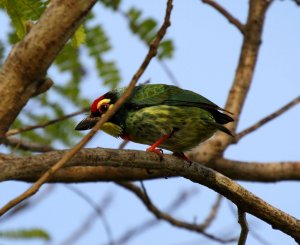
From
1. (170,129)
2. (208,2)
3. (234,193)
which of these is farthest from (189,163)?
(208,2)

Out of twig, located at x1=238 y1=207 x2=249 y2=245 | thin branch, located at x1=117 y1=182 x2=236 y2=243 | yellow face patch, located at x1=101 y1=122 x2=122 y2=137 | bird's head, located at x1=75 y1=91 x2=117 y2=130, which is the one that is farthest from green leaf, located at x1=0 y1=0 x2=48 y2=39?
thin branch, located at x1=117 y1=182 x2=236 y2=243

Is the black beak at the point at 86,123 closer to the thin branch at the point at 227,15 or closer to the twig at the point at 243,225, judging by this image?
the twig at the point at 243,225

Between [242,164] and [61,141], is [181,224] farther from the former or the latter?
[61,141]

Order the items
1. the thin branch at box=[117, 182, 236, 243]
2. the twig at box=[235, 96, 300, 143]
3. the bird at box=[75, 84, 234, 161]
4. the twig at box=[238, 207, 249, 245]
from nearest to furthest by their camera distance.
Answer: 1. the twig at box=[238, 207, 249, 245]
2. the bird at box=[75, 84, 234, 161]
3. the twig at box=[235, 96, 300, 143]
4. the thin branch at box=[117, 182, 236, 243]

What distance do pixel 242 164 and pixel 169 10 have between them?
3.22 meters

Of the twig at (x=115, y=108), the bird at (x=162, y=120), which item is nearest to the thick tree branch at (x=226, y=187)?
the twig at (x=115, y=108)

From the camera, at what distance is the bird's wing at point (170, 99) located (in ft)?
16.5

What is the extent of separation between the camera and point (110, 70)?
576 cm

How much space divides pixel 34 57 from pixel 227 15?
3834 mm

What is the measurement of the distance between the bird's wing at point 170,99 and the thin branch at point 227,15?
1236 millimetres

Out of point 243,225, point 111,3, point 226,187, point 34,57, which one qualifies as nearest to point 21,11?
point 34,57

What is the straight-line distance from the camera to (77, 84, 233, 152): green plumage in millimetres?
4867

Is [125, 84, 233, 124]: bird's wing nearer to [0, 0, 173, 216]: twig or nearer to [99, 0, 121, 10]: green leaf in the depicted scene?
[99, 0, 121, 10]: green leaf

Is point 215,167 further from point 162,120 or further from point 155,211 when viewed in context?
point 162,120
